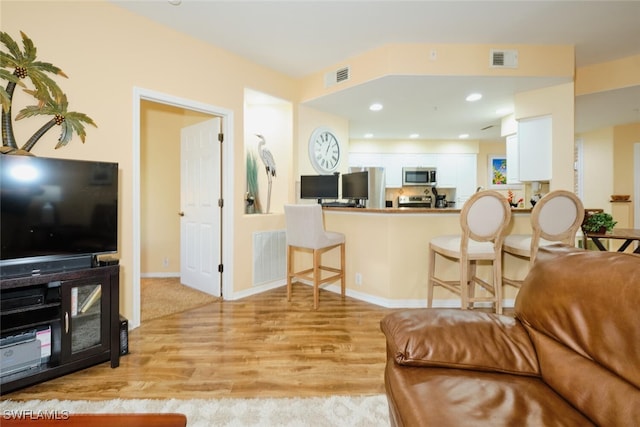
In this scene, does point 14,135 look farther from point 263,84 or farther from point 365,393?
point 365,393

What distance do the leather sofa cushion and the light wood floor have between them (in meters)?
0.78

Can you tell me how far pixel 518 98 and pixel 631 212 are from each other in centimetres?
397

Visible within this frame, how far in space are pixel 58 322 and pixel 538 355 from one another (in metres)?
2.47

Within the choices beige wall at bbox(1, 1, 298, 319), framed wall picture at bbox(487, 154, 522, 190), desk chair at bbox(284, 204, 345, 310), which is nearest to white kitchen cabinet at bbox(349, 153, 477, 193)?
framed wall picture at bbox(487, 154, 522, 190)

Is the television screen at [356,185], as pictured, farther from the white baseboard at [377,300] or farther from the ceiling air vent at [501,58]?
the ceiling air vent at [501,58]

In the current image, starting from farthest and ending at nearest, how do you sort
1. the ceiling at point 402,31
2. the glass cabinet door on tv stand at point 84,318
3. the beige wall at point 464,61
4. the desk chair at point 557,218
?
the beige wall at point 464,61
the ceiling at point 402,31
the desk chair at point 557,218
the glass cabinet door on tv stand at point 84,318

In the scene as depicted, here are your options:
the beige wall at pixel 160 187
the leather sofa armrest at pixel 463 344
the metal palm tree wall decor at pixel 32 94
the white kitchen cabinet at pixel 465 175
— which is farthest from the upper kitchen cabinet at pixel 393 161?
the leather sofa armrest at pixel 463 344

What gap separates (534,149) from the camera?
10.7 ft

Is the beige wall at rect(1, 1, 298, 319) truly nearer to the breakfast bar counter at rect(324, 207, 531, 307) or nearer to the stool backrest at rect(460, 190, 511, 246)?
the breakfast bar counter at rect(324, 207, 531, 307)

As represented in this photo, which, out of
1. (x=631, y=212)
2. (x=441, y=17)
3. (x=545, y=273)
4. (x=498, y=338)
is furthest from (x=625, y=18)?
(x=631, y=212)

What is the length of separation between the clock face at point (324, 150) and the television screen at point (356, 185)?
511 mm

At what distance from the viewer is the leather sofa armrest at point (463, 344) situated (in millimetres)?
1037

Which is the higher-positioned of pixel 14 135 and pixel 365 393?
pixel 14 135

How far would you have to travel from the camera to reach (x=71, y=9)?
212cm
